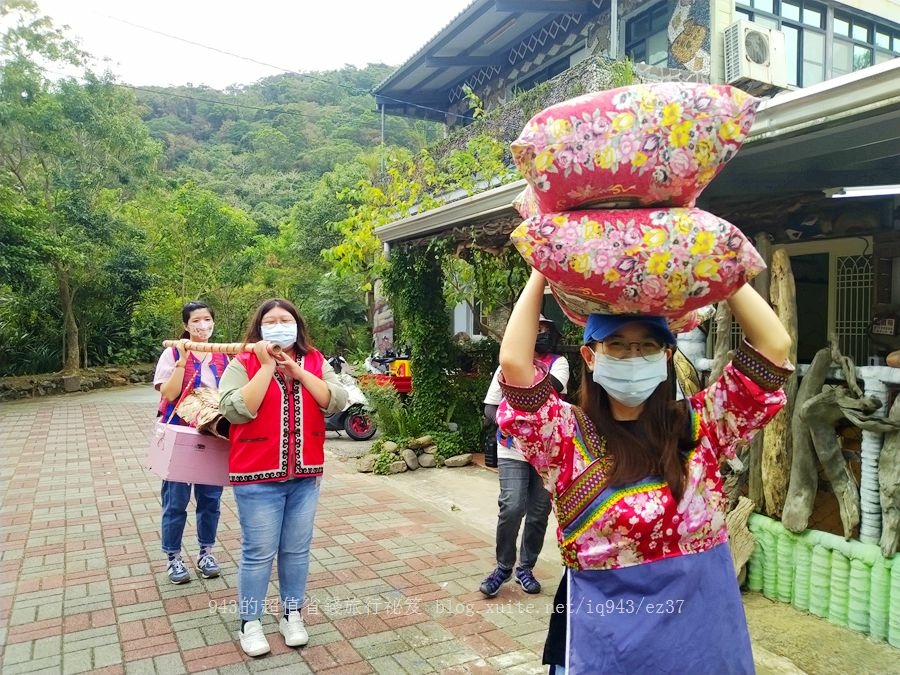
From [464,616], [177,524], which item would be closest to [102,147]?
[177,524]

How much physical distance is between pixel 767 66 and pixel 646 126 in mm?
9702

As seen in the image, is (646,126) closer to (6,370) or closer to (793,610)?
(793,610)

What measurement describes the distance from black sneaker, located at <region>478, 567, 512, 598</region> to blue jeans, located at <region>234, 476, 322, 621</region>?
3.54 ft

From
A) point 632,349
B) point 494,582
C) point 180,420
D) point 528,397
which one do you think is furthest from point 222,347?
point 632,349

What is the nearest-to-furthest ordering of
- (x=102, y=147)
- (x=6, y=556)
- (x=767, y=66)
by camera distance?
1. (x=6, y=556)
2. (x=767, y=66)
3. (x=102, y=147)

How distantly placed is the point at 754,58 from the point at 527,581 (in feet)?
28.0

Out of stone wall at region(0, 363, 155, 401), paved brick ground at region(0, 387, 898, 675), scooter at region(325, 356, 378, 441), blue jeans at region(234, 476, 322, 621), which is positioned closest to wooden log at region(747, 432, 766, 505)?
paved brick ground at region(0, 387, 898, 675)

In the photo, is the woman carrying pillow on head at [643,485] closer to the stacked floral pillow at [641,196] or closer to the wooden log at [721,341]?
the stacked floral pillow at [641,196]

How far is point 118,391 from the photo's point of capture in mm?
16500

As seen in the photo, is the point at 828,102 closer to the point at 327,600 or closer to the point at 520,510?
the point at 520,510

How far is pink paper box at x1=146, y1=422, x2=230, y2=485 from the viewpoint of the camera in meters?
3.54

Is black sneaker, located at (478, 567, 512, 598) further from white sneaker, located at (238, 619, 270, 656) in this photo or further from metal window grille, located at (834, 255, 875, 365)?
metal window grille, located at (834, 255, 875, 365)

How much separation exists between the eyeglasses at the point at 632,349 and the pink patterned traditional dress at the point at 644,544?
0.60ft

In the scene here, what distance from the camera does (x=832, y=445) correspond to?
11.6ft
